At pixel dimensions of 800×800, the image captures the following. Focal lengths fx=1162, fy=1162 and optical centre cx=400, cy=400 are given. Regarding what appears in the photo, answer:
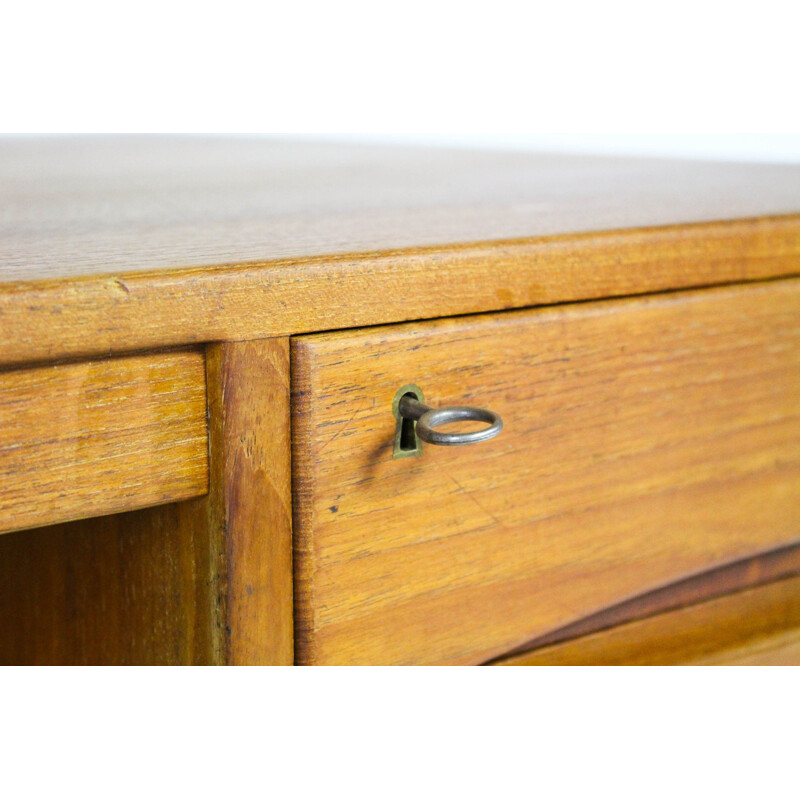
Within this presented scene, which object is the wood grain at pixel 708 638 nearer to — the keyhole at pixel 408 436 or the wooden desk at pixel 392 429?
the wooden desk at pixel 392 429

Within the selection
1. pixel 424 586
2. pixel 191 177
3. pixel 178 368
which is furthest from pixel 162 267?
pixel 191 177

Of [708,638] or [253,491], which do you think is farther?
[708,638]

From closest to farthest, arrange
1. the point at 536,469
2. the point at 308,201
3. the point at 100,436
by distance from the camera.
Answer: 1. the point at 100,436
2. the point at 536,469
3. the point at 308,201

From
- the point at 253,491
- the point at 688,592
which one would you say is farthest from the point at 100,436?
the point at 688,592

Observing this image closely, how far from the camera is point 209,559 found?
0.40m

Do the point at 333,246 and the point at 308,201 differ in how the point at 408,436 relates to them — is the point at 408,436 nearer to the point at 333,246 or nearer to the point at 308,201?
the point at 333,246

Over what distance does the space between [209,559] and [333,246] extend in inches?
4.7

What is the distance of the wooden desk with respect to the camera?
36 cm

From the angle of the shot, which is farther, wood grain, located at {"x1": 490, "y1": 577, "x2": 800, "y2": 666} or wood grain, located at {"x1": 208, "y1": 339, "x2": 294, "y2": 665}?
wood grain, located at {"x1": 490, "y1": 577, "x2": 800, "y2": 666}

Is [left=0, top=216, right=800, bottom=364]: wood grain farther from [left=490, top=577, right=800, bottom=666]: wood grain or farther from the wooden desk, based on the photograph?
[left=490, top=577, right=800, bottom=666]: wood grain

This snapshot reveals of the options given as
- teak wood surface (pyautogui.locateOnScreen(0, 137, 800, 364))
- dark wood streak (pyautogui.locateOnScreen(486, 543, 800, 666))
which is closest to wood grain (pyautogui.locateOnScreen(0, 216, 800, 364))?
teak wood surface (pyautogui.locateOnScreen(0, 137, 800, 364))

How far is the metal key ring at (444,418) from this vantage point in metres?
0.38

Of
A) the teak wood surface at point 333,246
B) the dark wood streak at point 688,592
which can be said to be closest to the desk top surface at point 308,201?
the teak wood surface at point 333,246

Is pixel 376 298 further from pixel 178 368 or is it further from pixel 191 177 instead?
pixel 191 177
